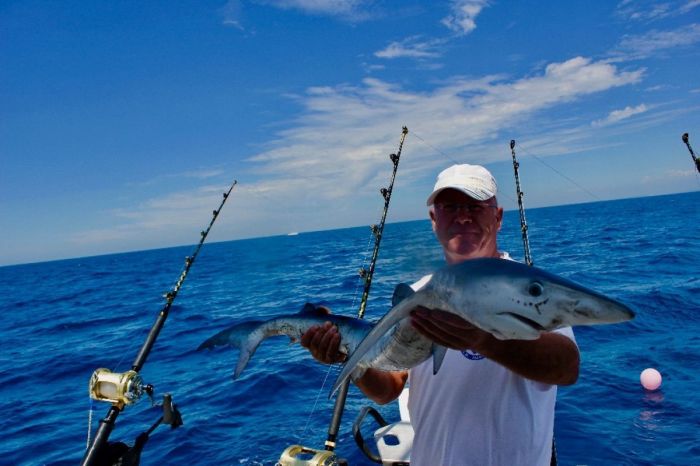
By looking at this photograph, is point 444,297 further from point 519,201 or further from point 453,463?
point 519,201

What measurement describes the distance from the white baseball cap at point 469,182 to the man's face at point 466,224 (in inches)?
2.8

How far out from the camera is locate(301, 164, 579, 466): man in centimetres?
210

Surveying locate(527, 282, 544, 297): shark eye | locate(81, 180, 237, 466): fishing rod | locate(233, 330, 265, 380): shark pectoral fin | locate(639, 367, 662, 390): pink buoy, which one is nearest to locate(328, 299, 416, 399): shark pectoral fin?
locate(527, 282, 544, 297): shark eye

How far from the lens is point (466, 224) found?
3.14m

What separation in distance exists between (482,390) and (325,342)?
1.14 m

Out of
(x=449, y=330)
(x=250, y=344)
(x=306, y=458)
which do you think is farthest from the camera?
(x=306, y=458)

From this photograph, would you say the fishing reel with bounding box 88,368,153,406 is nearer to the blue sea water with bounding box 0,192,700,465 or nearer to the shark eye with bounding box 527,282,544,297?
the blue sea water with bounding box 0,192,700,465

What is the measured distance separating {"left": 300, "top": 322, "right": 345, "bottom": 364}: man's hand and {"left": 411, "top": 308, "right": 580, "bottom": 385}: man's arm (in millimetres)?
1107

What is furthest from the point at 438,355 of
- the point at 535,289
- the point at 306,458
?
the point at 306,458

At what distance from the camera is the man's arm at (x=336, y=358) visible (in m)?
3.13

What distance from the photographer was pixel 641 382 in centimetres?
814

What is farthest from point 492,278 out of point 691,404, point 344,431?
point 691,404

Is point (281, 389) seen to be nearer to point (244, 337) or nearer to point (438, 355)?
point (244, 337)

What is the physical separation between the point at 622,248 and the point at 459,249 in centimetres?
2929
